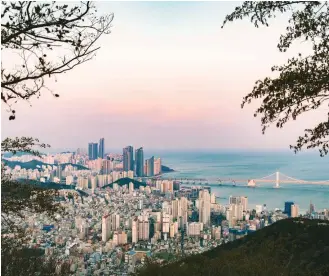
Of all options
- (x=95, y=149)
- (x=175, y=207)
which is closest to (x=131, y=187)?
(x=95, y=149)

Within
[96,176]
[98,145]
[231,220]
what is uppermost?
[98,145]

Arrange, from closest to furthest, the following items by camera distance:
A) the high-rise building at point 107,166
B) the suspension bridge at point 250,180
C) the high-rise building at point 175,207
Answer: the high-rise building at point 175,207, the high-rise building at point 107,166, the suspension bridge at point 250,180

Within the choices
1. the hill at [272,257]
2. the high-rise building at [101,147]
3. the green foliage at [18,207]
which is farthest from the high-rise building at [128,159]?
the green foliage at [18,207]

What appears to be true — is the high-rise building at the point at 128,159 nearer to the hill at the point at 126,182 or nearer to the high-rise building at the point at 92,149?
the hill at the point at 126,182

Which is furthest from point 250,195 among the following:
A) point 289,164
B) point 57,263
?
point 57,263

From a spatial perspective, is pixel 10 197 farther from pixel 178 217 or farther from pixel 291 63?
pixel 178 217

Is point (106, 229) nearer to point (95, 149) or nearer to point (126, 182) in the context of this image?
point (95, 149)
